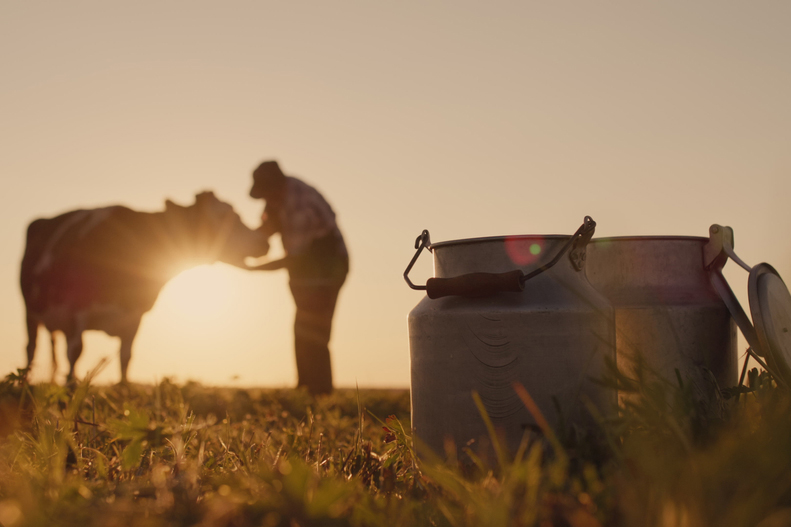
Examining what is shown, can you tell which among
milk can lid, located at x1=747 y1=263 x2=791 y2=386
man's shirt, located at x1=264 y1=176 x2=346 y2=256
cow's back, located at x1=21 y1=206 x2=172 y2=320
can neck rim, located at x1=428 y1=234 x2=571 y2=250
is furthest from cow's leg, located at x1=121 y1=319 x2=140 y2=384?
milk can lid, located at x1=747 y1=263 x2=791 y2=386

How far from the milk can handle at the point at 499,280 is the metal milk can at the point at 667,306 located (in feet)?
1.04

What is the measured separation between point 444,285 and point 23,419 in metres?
1.87

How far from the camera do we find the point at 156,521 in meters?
1.16

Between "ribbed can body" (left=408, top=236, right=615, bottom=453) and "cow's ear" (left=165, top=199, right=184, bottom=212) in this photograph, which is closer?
"ribbed can body" (left=408, top=236, right=615, bottom=453)

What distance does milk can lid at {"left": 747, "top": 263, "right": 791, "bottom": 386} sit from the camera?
2.30 metres

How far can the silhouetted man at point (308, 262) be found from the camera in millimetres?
7594

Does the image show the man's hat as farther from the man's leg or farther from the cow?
the cow

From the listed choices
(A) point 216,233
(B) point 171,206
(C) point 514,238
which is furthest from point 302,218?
(C) point 514,238

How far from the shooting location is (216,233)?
923 cm

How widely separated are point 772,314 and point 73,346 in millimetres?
7226

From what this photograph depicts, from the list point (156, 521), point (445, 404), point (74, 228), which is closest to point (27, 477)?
point (156, 521)

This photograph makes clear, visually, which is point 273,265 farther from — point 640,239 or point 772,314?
point 772,314

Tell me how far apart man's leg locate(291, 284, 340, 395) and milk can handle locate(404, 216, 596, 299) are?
17.8ft

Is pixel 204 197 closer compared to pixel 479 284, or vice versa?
pixel 479 284
